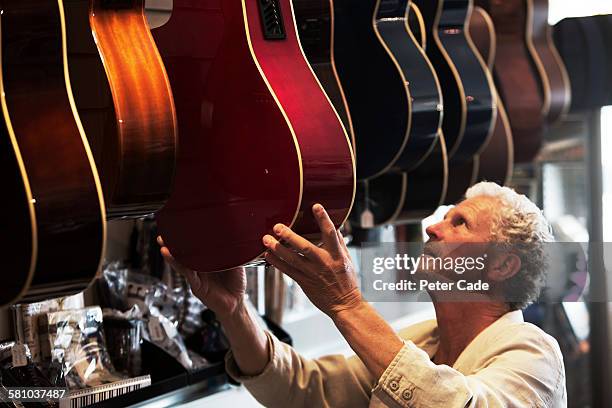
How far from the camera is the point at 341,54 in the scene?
179 cm

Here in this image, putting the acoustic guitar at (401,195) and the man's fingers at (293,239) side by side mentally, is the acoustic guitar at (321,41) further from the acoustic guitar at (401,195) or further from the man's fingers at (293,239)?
the acoustic guitar at (401,195)

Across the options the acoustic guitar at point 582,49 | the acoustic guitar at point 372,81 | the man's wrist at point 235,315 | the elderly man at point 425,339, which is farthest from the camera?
the acoustic guitar at point 582,49

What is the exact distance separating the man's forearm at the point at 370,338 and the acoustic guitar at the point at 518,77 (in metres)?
1.05

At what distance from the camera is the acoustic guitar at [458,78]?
1.97 meters

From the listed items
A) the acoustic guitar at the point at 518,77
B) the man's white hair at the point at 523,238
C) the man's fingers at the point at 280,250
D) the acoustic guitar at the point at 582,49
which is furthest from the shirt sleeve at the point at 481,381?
the acoustic guitar at the point at 582,49

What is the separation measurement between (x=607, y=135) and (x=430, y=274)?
1.62 meters

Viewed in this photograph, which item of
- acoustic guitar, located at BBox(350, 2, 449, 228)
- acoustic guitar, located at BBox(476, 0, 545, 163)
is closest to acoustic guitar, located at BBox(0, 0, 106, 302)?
acoustic guitar, located at BBox(350, 2, 449, 228)

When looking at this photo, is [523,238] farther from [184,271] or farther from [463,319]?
[184,271]

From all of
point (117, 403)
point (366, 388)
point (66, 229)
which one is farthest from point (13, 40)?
point (366, 388)

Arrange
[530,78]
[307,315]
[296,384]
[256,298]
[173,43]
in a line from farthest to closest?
1. [307,315]
2. [530,78]
3. [256,298]
4. [296,384]
5. [173,43]

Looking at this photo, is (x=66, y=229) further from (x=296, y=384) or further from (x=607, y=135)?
(x=607, y=135)

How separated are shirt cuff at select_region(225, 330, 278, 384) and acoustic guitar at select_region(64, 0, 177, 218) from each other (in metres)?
0.56

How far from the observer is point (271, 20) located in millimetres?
1327

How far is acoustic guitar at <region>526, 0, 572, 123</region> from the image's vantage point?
2383 millimetres
